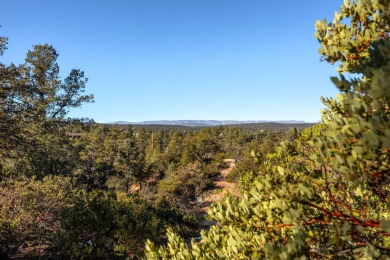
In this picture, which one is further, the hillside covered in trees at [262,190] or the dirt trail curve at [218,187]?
the dirt trail curve at [218,187]

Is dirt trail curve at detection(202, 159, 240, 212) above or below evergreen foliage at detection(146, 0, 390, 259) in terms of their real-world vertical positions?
below

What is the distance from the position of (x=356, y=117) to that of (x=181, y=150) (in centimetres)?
6023

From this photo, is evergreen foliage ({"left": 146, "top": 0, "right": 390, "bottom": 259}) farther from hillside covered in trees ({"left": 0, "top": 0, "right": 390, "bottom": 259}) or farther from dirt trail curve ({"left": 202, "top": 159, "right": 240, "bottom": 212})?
dirt trail curve ({"left": 202, "top": 159, "right": 240, "bottom": 212})

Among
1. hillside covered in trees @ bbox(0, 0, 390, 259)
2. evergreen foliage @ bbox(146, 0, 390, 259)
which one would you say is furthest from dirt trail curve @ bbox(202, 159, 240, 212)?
evergreen foliage @ bbox(146, 0, 390, 259)

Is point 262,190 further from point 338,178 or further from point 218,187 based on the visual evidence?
point 218,187

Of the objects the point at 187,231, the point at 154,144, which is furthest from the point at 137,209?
the point at 154,144

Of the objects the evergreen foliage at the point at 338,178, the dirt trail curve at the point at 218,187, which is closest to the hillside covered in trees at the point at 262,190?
the evergreen foliage at the point at 338,178

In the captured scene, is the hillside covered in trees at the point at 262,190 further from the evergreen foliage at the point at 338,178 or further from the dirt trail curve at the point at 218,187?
the dirt trail curve at the point at 218,187

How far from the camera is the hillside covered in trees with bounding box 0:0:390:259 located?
2242 mm

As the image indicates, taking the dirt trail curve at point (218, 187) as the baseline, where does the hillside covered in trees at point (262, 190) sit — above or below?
above

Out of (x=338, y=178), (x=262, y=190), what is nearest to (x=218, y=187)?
(x=262, y=190)

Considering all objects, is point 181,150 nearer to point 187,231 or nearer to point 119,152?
point 119,152

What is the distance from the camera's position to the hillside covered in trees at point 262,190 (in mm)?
2242

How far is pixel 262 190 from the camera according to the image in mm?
3262
